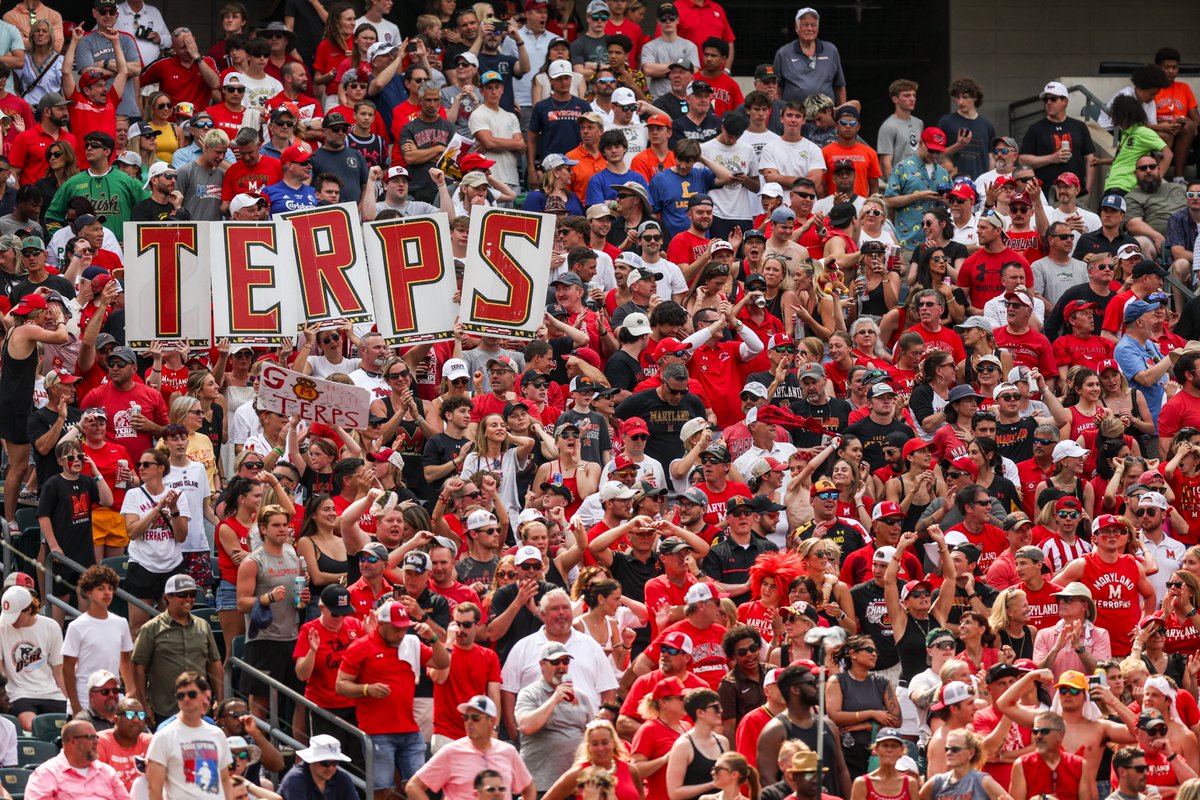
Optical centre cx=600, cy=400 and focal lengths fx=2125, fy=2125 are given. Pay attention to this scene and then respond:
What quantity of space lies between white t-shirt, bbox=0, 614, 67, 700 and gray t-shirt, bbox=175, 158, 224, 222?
20.5 ft

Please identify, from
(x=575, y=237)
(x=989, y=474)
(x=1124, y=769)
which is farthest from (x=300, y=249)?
(x=1124, y=769)

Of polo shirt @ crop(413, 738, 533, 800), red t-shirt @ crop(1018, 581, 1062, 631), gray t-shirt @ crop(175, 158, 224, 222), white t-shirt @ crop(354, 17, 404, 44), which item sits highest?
white t-shirt @ crop(354, 17, 404, 44)

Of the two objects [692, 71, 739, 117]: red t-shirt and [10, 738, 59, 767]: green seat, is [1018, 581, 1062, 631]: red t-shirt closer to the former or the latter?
[10, 738, 59, 767]: green seat

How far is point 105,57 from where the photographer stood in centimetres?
2039

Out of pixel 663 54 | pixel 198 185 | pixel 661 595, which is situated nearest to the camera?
pixel 661 595

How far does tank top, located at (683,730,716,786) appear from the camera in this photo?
10977 millimetres

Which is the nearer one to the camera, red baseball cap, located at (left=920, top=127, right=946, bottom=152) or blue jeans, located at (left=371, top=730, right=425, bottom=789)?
blue jeans, located at (left=371, top=730, right=425, bottom=789)

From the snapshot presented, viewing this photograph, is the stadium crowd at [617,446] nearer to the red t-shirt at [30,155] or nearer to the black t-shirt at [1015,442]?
the red t-shirt at [30,155]

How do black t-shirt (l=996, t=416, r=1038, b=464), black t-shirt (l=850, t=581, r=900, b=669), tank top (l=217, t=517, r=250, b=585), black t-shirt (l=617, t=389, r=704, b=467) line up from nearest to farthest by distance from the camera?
black t-shirt (l=850, t=581, r=900, b=669) < tank top (l=217, t=517, r=250, b=585) < black t-shirt (l=617, t=389, r=704, b=467) < black t-shirt (l=996, t=416, r=1038, b=464)

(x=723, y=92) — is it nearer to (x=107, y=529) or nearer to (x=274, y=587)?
(x=107, y=529)

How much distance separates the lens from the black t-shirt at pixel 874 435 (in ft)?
50.2

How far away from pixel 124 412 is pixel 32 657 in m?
2.69

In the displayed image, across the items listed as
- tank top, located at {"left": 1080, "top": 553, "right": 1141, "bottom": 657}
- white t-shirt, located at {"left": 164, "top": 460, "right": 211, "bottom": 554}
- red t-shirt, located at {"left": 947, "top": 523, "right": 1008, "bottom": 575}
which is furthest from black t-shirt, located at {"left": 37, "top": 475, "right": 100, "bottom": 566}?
tank top, located at {"left": 1080, "top": 553, "right": 1141, "bottom": 657}

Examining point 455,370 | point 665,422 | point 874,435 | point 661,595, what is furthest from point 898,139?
point 661,595
